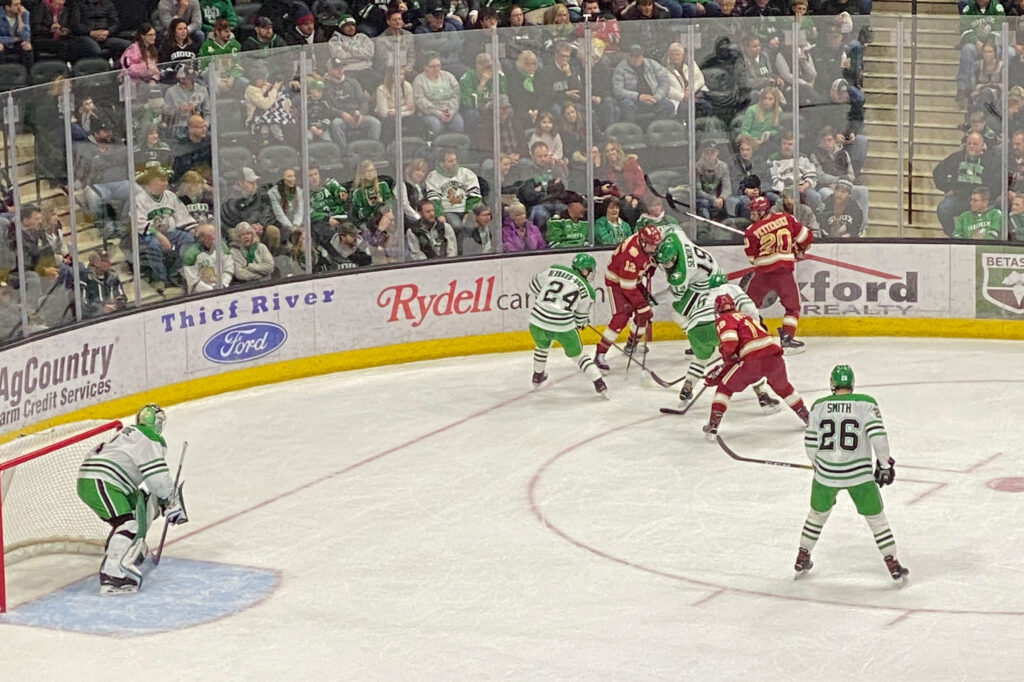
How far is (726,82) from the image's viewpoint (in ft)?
50.3

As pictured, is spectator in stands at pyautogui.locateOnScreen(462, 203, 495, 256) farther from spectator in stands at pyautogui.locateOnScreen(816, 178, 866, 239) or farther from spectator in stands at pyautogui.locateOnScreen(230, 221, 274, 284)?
spectator in stands at pyautogui.locateOnScreen(816, 178, 866, 239)

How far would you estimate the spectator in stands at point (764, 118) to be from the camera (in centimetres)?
1532

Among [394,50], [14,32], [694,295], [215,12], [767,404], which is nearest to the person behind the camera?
[767,404]

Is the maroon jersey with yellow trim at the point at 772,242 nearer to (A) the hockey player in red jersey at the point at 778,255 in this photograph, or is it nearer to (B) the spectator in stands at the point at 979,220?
(A) the hockey player in red jersey at the point at 778,255

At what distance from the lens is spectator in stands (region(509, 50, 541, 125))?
15039 millimetres

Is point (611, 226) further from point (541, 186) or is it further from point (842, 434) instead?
point (842, 434)

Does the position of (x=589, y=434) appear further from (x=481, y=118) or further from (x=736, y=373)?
(x=481, y=118)

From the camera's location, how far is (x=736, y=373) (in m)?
12.3

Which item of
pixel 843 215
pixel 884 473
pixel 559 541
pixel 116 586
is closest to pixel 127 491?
pixel 116 586

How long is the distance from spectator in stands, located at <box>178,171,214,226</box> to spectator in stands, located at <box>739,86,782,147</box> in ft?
14.1

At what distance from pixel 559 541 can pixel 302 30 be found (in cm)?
643

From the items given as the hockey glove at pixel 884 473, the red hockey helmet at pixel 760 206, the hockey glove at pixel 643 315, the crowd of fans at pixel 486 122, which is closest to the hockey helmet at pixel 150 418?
the hockey glove at pixel 884 473

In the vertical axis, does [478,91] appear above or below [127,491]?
above

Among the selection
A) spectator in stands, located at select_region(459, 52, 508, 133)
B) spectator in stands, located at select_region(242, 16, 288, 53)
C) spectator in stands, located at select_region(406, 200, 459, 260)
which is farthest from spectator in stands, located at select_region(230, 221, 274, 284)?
spectator in stands, located at select_region(459, 52, 508, 133)
